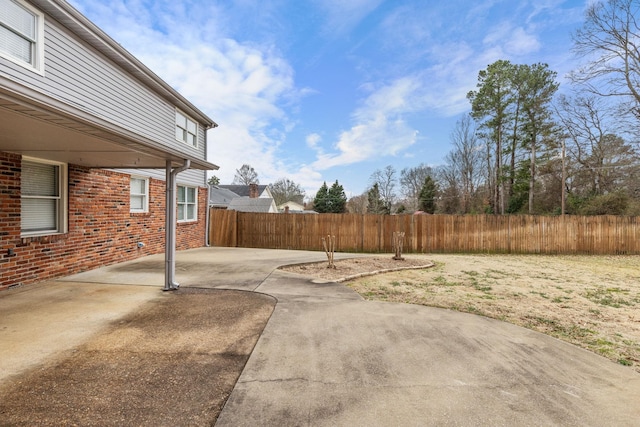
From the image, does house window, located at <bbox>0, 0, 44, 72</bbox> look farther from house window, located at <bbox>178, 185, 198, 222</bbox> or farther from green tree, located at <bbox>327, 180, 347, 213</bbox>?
green tree, located at <bbox>327, 180, 347, 213</bbox>

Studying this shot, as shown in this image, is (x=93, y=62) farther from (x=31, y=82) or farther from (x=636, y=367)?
(x=636, y=367)

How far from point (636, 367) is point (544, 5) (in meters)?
11.4

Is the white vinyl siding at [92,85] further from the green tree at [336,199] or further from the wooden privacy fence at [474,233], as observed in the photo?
the green tree at [336,199]

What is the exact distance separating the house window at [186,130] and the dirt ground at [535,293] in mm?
6609

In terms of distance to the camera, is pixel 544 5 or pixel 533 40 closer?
pixel 544 5

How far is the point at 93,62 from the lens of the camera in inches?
266

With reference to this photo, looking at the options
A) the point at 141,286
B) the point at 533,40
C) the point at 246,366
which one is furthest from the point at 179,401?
the point at 533,40

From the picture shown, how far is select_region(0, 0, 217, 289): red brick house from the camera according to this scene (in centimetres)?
377

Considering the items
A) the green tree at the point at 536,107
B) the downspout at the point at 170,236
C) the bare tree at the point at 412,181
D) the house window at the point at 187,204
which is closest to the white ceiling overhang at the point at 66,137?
the downspout at the point at 170,236

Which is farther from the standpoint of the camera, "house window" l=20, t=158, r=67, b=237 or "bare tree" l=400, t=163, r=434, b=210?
"bare tree" l=400, t=163, r=434, b=210

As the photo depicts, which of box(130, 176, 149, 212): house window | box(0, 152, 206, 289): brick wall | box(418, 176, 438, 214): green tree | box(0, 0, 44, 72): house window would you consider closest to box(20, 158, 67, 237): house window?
box(0, 152, 206, 289): brick wall

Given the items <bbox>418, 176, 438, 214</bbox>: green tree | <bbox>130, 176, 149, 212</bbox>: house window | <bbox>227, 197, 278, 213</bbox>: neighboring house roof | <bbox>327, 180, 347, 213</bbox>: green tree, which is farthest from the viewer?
<bbox>327, 180, 347, 213</bbox>: green tree

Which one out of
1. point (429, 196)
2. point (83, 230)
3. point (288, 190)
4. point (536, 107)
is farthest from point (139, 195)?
point (288, 190)

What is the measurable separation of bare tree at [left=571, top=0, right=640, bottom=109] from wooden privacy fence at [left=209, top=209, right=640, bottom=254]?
7.69m
